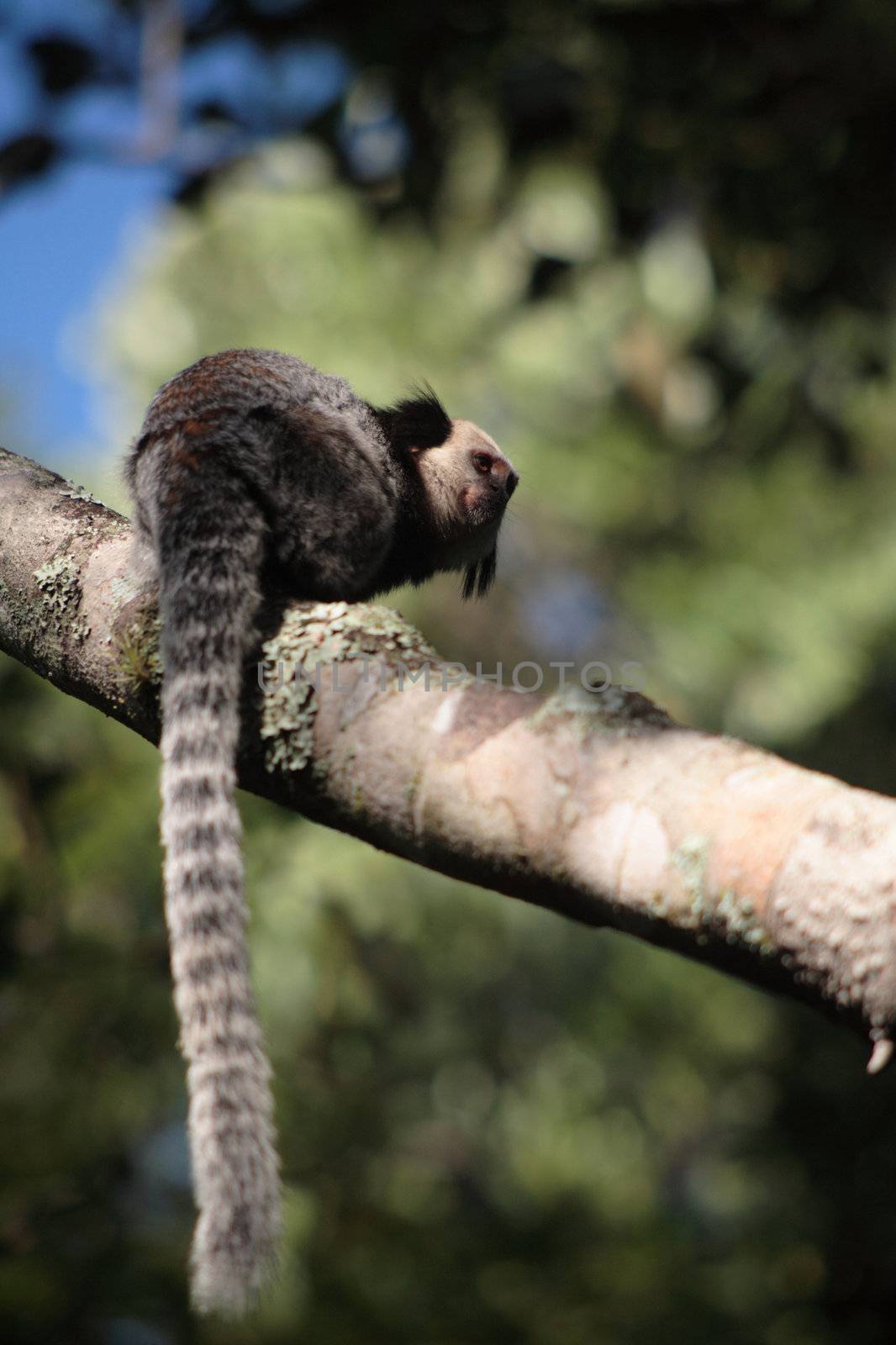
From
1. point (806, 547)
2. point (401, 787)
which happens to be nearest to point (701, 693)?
point (806, 547)

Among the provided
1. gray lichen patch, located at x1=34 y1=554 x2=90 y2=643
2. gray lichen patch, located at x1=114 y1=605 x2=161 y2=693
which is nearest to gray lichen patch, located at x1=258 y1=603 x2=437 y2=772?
gray lichen patch, located at x1=114 y1=605 x2=161 y2=693

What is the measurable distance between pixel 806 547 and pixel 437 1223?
10.6 meters

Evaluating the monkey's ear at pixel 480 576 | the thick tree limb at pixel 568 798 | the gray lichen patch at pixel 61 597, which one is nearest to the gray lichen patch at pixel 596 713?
the thick tree limb at pixel 568 798

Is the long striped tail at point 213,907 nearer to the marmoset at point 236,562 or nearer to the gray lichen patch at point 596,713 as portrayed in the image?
the marmoset at point 236,562

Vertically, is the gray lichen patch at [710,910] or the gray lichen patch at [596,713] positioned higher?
the gray lichen patch at [596,713]

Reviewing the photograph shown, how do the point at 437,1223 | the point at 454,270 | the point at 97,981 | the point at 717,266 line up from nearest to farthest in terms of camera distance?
the point at 437,1223, the point at 97,981, the point at 717,266, the point at 454,270

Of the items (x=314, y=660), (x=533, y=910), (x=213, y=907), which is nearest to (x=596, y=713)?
(x=314, y=660)

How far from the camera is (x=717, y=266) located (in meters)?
5.33

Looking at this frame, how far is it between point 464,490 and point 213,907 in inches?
67.7

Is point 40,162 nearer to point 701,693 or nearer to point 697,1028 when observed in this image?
point 701,693

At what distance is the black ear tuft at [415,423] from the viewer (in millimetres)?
3352

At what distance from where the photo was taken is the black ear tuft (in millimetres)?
3352

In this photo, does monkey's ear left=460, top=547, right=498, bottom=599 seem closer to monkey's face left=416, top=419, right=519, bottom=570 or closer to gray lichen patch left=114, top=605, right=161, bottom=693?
monkey's face left=416, top=419, right=519, bottom=570

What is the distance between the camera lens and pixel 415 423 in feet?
11.5
